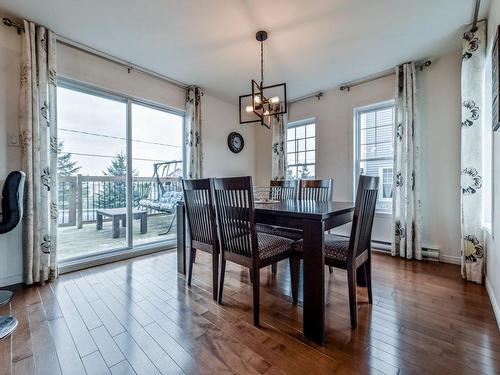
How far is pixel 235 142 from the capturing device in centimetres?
461

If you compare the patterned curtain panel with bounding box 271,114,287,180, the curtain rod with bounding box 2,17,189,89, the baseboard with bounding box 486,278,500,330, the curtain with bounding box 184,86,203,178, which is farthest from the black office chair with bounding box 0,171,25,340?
the baseboard with bounding box 486,278,500,330

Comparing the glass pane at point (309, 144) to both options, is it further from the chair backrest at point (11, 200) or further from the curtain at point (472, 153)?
the chair backrest at point (11, 200)

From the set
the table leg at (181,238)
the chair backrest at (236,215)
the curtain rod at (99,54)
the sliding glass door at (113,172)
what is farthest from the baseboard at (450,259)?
the curtain rod at (99,54)

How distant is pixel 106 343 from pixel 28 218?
1632 mm

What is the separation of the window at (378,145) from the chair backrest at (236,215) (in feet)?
8.55

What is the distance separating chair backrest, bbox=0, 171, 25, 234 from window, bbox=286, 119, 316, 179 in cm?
373

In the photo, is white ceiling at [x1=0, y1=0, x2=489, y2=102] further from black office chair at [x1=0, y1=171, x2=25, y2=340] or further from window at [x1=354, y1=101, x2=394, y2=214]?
black office chair at [x1=0, y1=171, x2=25, y2=340]

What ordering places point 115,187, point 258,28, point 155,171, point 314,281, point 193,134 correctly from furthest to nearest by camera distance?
point 193,134, point 155,171, point 115,187, point 258,28, point 314,281

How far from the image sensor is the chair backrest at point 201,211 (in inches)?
76.1

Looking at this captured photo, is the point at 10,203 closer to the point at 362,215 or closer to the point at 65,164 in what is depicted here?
the point at 65,164

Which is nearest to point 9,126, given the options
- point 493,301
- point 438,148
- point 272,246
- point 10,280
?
point 10,280

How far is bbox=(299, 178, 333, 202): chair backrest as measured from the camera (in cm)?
266

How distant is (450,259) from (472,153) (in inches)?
51.8

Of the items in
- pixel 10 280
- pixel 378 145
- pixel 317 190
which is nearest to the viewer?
pixel 10 280
